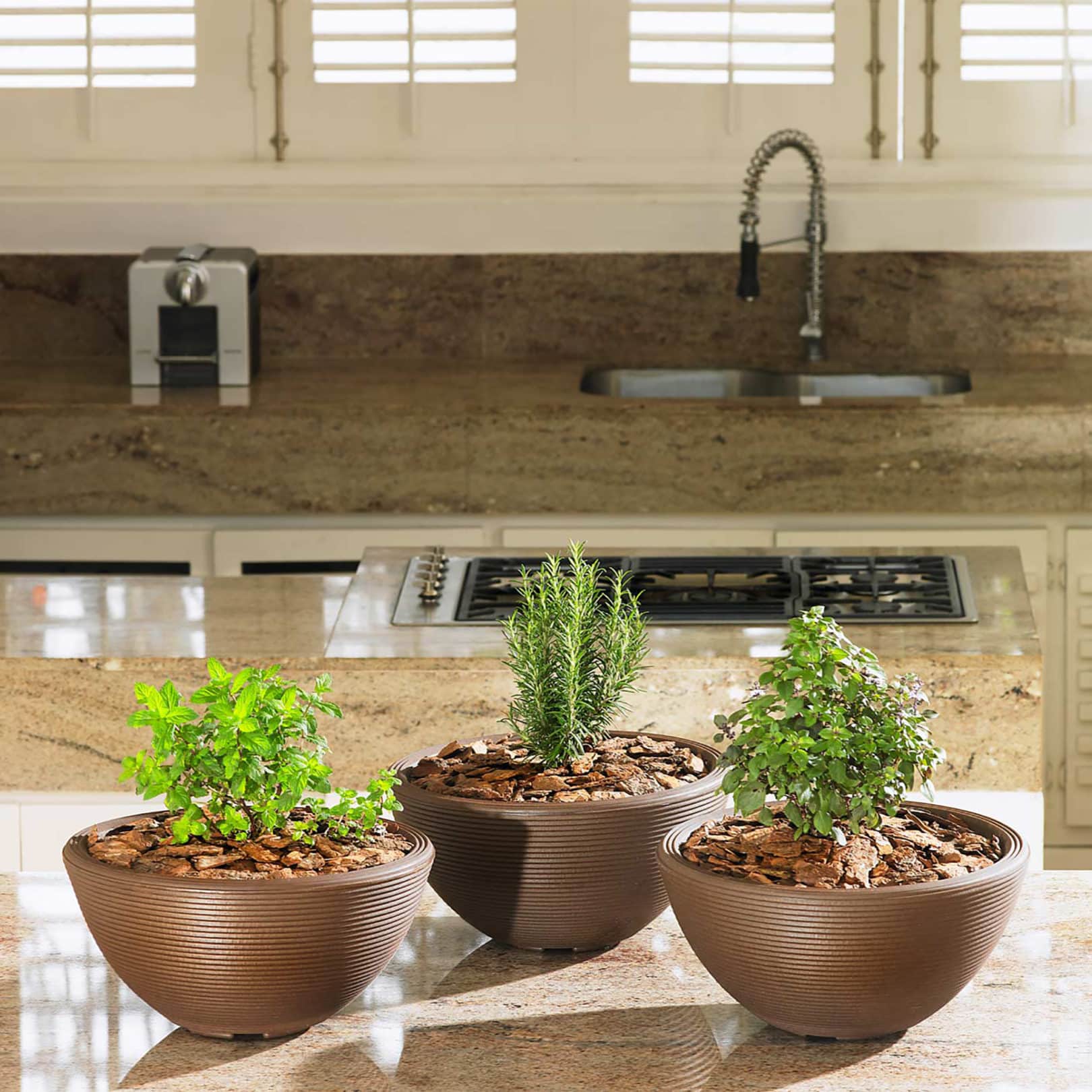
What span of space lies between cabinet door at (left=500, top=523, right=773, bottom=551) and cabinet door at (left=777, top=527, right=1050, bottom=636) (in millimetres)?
61

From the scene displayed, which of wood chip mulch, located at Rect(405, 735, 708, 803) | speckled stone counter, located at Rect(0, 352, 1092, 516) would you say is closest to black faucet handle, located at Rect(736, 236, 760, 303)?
speckled stone counter, located at Rect(0, 352, 1092, 516)

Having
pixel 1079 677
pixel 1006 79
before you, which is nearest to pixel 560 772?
pixel 1079 677

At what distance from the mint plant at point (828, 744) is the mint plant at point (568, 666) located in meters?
0.13

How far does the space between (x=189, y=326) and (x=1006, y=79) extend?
1.88 m

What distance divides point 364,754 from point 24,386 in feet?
6.53

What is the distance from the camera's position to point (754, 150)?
3857 millimetres

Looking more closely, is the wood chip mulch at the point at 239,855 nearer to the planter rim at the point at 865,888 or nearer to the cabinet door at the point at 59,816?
the planter rim at the point at 865,888

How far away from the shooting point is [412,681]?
1689 millimetres

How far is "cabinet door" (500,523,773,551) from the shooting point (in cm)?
312

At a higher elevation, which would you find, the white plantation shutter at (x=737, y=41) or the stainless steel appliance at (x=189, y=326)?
the white plantation shutter at (x=737, y=41)

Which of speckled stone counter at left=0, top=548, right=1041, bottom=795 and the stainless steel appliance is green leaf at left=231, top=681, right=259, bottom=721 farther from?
the stainless steel appliance

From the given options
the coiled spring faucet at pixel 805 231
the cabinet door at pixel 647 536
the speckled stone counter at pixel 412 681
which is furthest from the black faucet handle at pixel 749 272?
the speckled stone counter at pixel 412 681

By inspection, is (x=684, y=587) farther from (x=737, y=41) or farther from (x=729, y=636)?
(x=737, y=41)

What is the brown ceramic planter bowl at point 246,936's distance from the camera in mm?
776
